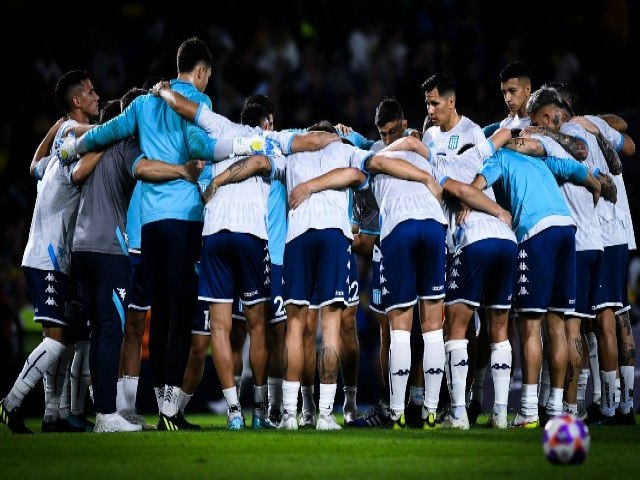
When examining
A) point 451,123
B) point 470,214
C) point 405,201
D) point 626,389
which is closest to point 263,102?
point 451,123

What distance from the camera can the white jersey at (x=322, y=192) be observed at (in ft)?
34.9

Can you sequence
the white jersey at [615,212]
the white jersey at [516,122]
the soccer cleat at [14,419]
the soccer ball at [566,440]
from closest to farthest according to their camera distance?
the soccer ball at [566,440], the soccer cleat at [14,419], the white jersey at [615,212], the white jersey at [516,122]

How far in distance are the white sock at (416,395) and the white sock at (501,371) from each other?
86cm

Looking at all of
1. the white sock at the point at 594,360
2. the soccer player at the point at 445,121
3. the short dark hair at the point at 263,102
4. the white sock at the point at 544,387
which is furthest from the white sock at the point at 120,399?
the white sock at the point at 594,360

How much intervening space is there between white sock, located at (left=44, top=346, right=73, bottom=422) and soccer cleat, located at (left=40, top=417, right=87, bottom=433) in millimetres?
42

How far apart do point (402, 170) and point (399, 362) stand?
1.54m

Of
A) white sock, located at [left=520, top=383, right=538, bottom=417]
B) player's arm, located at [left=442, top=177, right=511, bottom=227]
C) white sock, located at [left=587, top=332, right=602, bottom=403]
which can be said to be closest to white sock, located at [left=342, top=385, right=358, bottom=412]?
white sock, located at [left=520, top=383, right=538, bottom=417]

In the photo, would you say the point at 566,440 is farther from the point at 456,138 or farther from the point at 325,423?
the point at 456,138

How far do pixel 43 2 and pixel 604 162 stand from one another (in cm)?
1069

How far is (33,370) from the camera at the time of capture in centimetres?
1082

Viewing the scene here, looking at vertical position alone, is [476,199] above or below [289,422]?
above

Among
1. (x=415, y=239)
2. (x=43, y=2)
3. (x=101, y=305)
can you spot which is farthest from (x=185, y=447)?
(x=43, y=2)

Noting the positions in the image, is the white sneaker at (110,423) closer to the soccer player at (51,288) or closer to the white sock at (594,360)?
the soccer player at (51,288)

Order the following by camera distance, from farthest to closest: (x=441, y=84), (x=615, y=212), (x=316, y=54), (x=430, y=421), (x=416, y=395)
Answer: (x=316, y=54) < (x=615, y=212) < (x=416, y=395) < (x=441, y=84) < (x=430, y=421)
